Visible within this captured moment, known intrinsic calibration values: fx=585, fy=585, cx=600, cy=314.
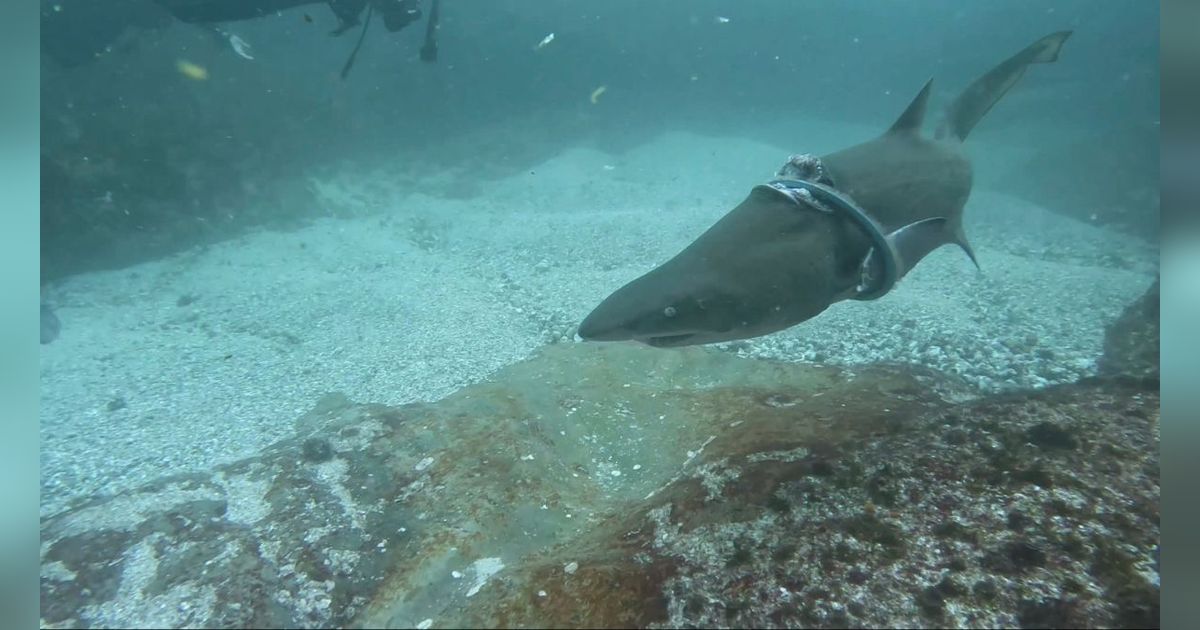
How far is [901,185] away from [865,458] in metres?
1.70

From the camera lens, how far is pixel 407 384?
4.81m

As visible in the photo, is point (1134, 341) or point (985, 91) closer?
point (985, 91)

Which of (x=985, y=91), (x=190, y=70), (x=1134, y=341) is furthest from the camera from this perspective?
(x=190, y=70)

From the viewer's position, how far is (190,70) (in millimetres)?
14633

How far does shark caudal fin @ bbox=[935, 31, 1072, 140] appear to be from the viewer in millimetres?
4164

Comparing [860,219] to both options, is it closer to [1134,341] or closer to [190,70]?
[1134,341]

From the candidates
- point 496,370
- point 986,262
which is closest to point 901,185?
point 496,370

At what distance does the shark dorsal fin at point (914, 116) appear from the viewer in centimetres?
382

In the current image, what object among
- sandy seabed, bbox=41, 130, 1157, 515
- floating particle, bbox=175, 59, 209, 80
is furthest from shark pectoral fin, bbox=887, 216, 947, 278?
floating particle, bbox=175, 59, 209, 80

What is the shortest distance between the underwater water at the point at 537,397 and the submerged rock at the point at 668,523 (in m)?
0.01

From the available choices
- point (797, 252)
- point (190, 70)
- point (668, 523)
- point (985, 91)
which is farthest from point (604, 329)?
point (190, 70)

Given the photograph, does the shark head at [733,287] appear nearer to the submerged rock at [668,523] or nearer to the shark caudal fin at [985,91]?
the submerged rock at [668,523]

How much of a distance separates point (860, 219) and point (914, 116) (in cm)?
158

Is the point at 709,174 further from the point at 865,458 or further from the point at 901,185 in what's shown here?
the point at 865,458
